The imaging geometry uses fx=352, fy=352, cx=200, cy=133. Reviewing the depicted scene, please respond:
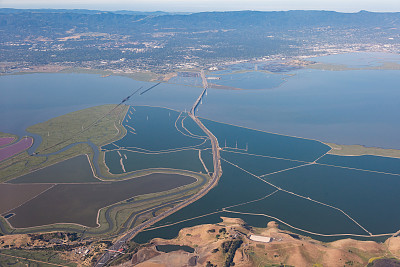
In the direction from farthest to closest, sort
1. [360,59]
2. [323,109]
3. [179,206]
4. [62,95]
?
[360,59] < [62,95] < [323,109] < [179,206]

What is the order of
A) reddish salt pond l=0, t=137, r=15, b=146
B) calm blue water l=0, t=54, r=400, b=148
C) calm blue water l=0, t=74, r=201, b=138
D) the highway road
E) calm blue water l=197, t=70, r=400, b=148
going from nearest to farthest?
the highway road
reddish salt pond l=0, t=137, r=15, b=146
calm blue water l=197, t=70, r=400, b=148
calm blue water l=0, t=54, r=400, b=148
calm blue water l=0, t=74, r=201, b=138

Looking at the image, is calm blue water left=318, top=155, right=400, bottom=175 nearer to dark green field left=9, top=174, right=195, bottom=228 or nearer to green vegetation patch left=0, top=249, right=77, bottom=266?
dark green field left=9, top=174, right=195, bottom=228

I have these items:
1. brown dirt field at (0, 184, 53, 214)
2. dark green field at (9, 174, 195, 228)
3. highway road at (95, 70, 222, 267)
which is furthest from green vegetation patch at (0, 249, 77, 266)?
brown dirt field at (0, 184, 53, 214)

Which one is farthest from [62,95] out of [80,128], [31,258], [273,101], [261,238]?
[261,238]

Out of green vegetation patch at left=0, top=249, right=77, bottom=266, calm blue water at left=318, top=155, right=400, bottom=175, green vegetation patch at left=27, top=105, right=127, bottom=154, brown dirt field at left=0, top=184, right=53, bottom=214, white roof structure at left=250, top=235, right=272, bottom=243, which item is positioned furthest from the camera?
green vegetation patch at left=27, top=105, right=127, bottom=154

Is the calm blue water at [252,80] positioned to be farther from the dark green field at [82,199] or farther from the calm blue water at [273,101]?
the dark green field at [82,199]

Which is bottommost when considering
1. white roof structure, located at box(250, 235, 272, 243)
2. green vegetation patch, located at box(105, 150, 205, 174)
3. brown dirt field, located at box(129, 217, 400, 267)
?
brown dirt field, located at box(129, 217, 400, 267)

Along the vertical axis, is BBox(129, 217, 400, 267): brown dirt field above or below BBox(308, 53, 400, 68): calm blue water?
below

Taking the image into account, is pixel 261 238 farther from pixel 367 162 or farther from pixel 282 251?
pixel 367 162
